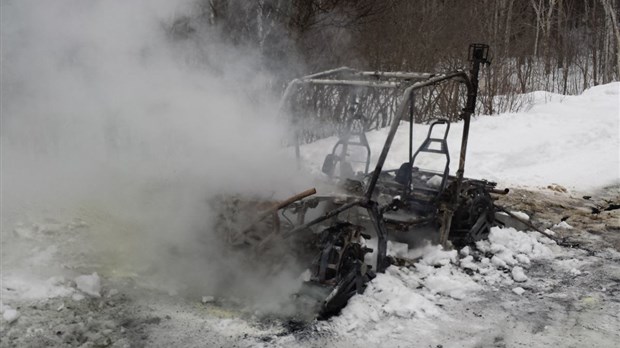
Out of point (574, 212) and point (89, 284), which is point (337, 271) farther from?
point (574, 212)

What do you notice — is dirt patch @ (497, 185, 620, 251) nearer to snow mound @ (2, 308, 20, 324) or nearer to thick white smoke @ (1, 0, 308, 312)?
thick white smoke @ (1, 0, 308, 312)

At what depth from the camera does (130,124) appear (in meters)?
6.18

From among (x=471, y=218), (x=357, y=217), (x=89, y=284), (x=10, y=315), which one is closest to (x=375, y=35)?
(x=471, y=218)

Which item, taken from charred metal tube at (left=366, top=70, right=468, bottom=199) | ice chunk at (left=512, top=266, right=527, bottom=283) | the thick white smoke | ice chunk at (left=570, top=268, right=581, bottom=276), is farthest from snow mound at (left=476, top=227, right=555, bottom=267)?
the thick white smoke

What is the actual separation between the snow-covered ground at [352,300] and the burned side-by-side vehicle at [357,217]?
0.78 ft

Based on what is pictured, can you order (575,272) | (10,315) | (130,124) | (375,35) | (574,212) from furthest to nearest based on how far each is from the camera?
(375,35), (574,212), (130,124), (575,272), (10,315)

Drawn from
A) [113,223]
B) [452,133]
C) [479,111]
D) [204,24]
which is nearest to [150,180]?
[113,223]

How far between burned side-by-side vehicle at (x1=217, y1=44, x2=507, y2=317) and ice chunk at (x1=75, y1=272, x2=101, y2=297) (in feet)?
3.85

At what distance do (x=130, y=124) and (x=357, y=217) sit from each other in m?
2.80

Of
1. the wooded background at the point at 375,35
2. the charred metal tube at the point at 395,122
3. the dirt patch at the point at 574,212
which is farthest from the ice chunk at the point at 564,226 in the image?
the wooded background at the point at 375,35

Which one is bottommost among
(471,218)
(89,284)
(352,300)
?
(352,300)

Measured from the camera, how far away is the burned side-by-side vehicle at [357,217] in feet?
15.1

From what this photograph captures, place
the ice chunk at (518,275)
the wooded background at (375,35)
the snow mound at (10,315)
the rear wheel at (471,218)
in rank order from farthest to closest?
the wooded background at (375,35)
the rear wheel at (471,218)
the ice chunk at (518,275)
the snow mound at (10,315)

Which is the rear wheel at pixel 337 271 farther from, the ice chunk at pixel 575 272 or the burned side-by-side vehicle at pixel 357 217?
the ice chunk at pixel 575 272
